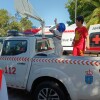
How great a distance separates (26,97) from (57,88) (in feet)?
5.76

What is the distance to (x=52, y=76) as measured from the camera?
17.8 ft

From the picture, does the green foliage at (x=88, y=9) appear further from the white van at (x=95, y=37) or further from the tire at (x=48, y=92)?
the tire at (x=48, y=92)

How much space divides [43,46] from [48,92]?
1.40m

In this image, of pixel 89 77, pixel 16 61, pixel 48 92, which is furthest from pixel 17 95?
pixel 89 77

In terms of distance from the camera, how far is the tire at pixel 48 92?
17.7 feet

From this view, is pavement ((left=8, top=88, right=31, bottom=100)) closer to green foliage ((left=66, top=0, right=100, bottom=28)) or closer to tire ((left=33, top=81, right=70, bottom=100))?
tire ((left=33, top=81, right=70, bottom=100))

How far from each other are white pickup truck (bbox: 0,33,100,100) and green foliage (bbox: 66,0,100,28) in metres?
19.2

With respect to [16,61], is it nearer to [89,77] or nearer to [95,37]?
[89,77]

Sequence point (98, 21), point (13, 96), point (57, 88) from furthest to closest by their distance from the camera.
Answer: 1. point (98, 21)
2. point (13, 96)
3. point (57, 88)

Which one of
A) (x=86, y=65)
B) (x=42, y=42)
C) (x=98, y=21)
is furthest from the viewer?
(x=98, y=21)

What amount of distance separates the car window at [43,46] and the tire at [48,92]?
96cm

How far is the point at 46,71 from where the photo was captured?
552cm

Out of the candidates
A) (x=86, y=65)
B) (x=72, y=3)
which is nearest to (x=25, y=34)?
(x=86, y=65)

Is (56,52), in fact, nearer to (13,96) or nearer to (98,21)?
(13,96)
